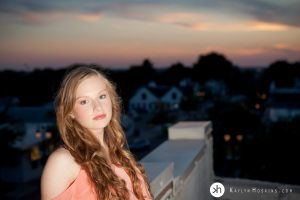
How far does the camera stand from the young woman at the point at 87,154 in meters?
1.75

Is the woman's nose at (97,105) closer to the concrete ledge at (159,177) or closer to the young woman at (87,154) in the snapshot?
the young woman at (87,154)

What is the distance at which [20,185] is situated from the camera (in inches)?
813

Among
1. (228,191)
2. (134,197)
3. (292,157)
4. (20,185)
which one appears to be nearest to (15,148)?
(20,185)

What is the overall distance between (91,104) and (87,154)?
279mm

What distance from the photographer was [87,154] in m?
1.98

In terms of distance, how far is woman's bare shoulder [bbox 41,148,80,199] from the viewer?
5.60 feet

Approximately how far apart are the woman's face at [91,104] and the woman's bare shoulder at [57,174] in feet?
1.01

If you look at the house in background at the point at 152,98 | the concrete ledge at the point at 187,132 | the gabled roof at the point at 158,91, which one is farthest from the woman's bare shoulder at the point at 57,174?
the gabled roof at the point at 158,91

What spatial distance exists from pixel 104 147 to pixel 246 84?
6277 centimetres

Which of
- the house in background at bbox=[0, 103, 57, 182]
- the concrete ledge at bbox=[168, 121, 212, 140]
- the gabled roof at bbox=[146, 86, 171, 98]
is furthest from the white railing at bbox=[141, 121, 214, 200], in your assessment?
the gabled roof at bbox=[146, 86, 171, 98]

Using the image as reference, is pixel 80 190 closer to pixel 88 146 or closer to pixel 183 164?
pixel 88 146

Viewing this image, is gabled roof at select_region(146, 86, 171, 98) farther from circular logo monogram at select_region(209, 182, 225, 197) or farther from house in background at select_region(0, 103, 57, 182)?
circular logo monogram at select_region(209, 182, 225, 197)

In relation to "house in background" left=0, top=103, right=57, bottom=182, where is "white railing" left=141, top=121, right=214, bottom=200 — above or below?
above

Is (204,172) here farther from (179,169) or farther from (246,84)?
(246,84)
